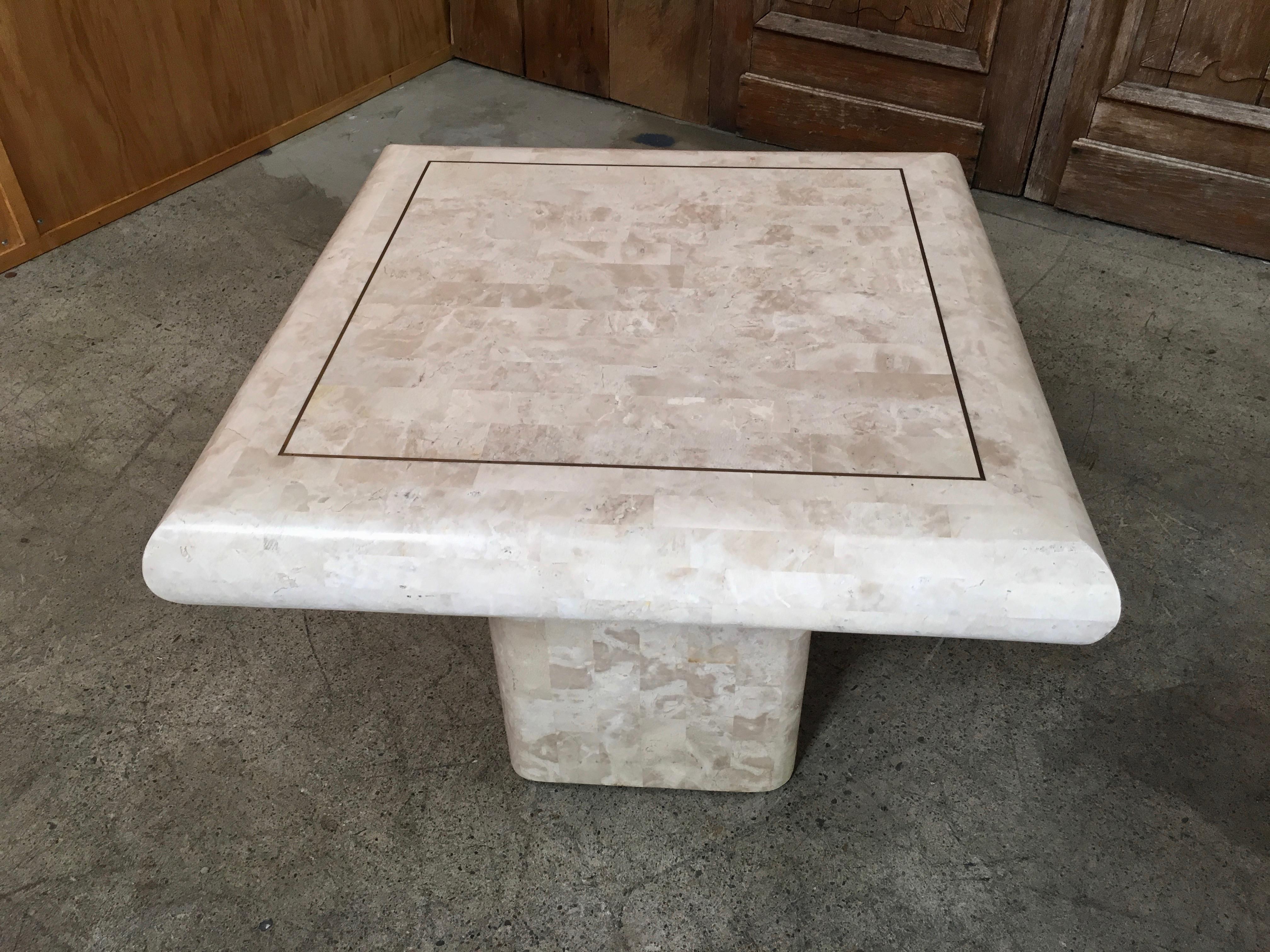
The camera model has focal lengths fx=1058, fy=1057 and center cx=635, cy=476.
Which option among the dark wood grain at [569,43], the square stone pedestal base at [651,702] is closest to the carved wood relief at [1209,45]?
the dark wood grain at [569,43]

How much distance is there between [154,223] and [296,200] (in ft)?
0.88

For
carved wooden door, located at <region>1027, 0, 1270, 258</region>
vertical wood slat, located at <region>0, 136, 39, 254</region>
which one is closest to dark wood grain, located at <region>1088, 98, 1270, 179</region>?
carved wooden door, located at <region>1027, 0, 1270, 258</region>

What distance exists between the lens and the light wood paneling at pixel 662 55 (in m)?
2.26

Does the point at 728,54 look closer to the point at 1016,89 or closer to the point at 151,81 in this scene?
the point at 1016,89

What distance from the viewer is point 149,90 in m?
2.01

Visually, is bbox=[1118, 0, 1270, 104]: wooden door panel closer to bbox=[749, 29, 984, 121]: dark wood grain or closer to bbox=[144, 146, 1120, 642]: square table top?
bbox=[749, 29, 984, 121]: dark wood grain

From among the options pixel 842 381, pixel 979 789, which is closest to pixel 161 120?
pixel 842 381

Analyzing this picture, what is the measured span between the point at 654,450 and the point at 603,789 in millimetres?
432

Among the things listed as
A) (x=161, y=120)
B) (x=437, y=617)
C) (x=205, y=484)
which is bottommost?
(x=437, y=617)

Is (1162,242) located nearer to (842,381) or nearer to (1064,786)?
(1064,786)

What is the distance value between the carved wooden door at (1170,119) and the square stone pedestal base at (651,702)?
4.58 ft

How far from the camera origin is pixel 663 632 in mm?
913

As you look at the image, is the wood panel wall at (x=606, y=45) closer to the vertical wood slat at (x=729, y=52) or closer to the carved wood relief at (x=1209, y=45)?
the vertical wood slat at (x=729, y=52)

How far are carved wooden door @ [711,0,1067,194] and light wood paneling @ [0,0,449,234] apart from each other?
34.8 inches
